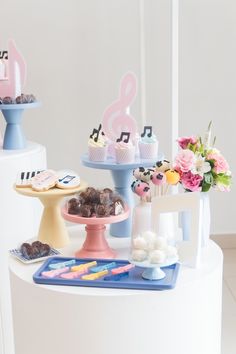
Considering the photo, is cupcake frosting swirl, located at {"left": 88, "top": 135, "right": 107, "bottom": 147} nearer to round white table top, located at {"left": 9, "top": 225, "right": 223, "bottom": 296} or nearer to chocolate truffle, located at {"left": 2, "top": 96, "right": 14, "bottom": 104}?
round white table top, located at {"left": 9, "top": 225, "right": 223, "bottom": 296}

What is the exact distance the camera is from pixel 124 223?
135 centimetres

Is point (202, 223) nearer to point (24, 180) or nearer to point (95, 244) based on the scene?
point (95, 244)

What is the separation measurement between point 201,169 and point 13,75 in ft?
2.86

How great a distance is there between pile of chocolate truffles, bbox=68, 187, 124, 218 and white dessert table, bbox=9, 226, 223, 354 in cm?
17

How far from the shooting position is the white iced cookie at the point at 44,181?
4.08 feet

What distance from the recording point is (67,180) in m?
1.28

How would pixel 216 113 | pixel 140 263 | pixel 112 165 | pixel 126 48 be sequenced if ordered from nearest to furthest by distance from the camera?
pixel 140 263 < pixel 112 165 < pixel 126 48 < pixel 216 113

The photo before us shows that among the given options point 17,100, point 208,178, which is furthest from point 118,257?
point 17,100

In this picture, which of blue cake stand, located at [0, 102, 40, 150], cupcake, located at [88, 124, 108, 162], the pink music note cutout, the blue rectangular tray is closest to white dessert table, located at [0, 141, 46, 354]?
blue cake stand, located at [0, 102, 40, 150]

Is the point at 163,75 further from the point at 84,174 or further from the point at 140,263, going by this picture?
the point at 140,263

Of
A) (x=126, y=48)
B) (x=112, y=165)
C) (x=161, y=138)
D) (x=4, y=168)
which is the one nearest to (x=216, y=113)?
(x=161, y=138)

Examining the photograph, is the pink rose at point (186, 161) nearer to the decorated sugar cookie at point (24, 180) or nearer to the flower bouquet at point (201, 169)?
the flower bouquet at point (201, 169)

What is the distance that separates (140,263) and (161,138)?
1.60 m

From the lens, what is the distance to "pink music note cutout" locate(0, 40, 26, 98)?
1.81m
